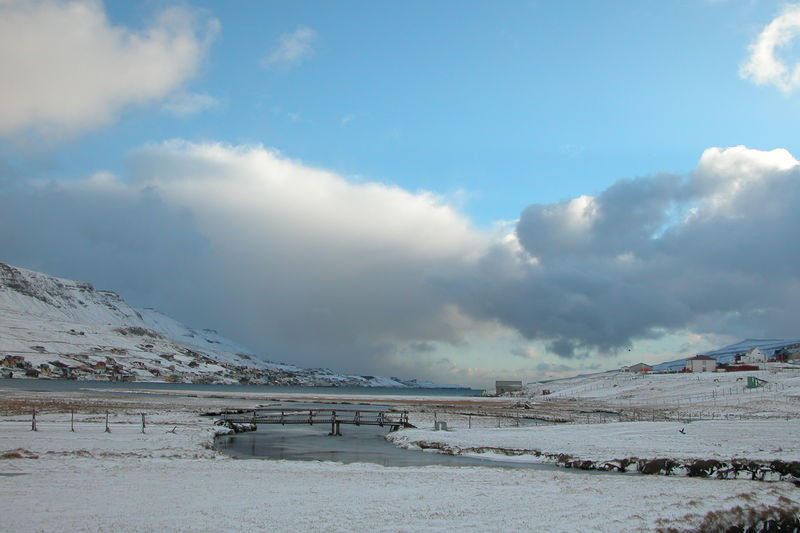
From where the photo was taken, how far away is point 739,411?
75188 mm

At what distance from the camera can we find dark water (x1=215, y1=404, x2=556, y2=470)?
117ft

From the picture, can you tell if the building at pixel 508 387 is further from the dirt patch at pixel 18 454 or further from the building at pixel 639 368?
the dirt patch at pixel 18 454

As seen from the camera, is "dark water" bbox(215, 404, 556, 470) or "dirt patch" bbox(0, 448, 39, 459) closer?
"dirt patch" bbox(0, 448, 39, 459)

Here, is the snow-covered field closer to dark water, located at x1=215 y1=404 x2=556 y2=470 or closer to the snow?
dark water, located at x1=215 y1=404 x2=556 y2=470

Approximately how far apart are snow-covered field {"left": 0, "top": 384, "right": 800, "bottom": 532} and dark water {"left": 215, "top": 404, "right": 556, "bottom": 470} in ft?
17.9

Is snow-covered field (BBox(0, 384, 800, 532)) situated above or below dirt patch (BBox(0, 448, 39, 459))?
below

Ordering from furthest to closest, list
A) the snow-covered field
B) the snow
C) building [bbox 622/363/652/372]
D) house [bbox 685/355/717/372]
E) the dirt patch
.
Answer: building [bbox 622/363/652/372], house [bbox 685/355/717/372], the snow, the dirt patch, the snow-covered field

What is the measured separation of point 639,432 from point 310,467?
94.6 feet

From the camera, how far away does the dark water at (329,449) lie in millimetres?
35531

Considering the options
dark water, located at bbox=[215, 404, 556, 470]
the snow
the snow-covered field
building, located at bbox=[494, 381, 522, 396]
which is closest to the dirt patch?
the snow-covered field

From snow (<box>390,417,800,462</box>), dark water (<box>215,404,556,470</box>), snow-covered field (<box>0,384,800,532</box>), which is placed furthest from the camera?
dark water (<box>215,404,556,470</box>)

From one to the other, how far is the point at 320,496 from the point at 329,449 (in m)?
22.4

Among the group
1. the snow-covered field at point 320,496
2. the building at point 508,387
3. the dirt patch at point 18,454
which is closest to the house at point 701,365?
the building at point 508,387

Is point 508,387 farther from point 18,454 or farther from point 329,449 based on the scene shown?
point 18,454
